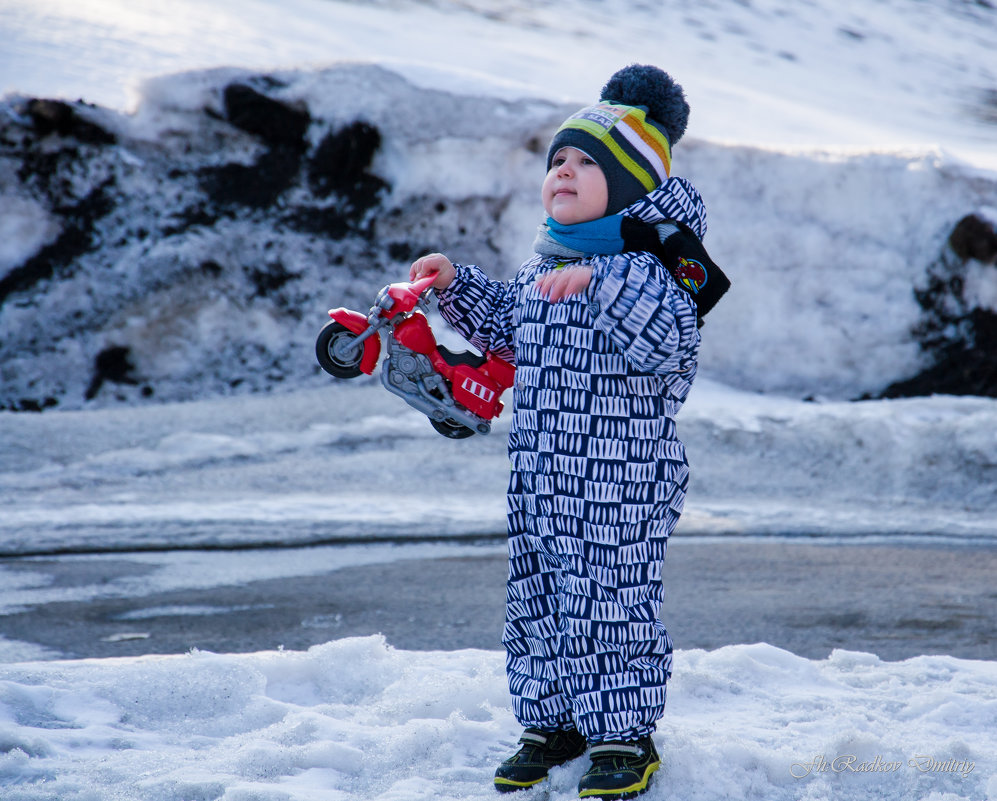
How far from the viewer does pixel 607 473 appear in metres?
2.25

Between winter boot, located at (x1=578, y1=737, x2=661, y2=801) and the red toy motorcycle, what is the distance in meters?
0.79

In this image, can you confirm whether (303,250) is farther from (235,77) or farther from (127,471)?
(127,471)

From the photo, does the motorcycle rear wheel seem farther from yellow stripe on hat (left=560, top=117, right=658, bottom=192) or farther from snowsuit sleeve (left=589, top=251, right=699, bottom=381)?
yellow stripe on hat (left=560, top=117, right=658, bottom=192)

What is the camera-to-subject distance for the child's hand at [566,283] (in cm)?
220

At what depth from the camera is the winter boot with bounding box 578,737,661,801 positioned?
2.20 m

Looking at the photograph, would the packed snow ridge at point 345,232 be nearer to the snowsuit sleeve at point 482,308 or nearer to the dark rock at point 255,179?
the dark rock at point 255,179

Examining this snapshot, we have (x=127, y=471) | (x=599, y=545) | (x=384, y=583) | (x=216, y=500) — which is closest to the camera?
(x=599, y=545)

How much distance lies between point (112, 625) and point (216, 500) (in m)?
1.40

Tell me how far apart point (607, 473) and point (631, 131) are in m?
0.78

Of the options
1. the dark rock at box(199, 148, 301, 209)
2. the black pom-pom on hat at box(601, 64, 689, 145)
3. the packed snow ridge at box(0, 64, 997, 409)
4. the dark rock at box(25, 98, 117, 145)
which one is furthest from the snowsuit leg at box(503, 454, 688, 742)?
the dark rock at box(25, 98, 117, 145)

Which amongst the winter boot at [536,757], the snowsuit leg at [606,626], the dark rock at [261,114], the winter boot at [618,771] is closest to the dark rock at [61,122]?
the dark rock at [261,114]

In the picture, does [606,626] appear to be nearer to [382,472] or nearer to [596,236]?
[596,236]

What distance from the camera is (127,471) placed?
5344 millimetres

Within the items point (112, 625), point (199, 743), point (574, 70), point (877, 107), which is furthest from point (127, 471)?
point (877, 107)
